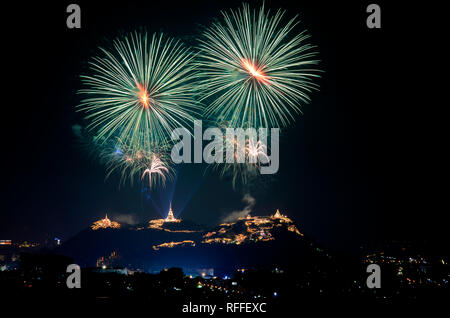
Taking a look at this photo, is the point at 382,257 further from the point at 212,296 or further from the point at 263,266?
the point at 212,296
